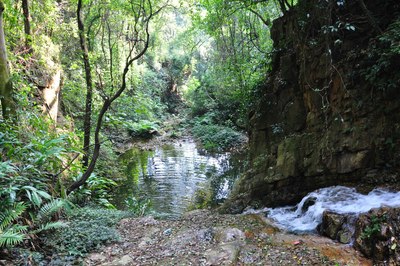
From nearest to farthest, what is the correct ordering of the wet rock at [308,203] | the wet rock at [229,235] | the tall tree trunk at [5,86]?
the wet rock at [229,235] < the tall tree trunk at [5,86] < the wet rock at [308,203]

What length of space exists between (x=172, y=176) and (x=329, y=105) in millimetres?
8005

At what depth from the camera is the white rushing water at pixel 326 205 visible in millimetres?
4719

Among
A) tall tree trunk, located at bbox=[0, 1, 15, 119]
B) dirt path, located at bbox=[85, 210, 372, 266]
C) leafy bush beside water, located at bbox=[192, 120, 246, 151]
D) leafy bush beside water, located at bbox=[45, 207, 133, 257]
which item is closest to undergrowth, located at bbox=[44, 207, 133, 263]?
leafy bush beside water, located at bbox=[45, 207, 133, 257]

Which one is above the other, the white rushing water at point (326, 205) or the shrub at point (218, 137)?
the shrub at point (218, 137)

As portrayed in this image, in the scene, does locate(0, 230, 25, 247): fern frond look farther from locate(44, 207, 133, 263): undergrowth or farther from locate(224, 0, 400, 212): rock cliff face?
locate(224, 0, 400, 212): rock cliff face

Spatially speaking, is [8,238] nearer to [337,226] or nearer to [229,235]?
[229,235]

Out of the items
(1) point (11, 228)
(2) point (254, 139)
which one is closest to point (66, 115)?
(2) point (254, 139)

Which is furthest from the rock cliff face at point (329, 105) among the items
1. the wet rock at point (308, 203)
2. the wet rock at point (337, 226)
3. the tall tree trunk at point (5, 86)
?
the tall tree trunk at point (5, 86)

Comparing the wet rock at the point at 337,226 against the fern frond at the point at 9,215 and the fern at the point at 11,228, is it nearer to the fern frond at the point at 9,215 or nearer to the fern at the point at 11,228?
the fern at the point at 11,228

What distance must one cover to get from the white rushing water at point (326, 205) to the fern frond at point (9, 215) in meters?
4.69

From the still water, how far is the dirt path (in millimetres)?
2160

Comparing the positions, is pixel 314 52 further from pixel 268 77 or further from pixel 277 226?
pixel 277 226

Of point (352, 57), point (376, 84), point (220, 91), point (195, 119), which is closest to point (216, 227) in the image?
point (376, 84)

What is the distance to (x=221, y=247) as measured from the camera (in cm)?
453
